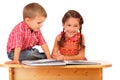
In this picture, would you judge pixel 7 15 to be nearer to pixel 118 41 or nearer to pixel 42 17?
pixel 42 17

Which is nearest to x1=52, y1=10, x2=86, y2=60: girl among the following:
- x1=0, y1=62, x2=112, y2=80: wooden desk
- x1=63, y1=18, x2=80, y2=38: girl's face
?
x1=63, y1=18, x2=80, y2=38: girl's face

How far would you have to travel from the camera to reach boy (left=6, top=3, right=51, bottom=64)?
216cm

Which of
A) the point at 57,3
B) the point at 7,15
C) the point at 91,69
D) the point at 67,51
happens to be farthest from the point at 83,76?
the point at 7,15

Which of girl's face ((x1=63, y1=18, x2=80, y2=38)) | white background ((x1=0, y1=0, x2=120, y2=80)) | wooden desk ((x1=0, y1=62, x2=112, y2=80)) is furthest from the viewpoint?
white background ((x1=0, y1=0, x2=120, y2=80))

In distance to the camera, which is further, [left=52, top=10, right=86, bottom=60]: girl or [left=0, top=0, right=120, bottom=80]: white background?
[left=0, top=0, right=120, bottom=80]: white background

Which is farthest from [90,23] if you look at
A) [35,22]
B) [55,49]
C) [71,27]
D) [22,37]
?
[22,37]

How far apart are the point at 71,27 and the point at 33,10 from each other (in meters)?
0.31

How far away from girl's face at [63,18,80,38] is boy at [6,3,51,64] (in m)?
0.18

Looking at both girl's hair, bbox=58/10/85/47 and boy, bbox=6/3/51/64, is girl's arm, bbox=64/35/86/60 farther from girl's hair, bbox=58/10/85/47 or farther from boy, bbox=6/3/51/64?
boy, bbox=6/3/51/64

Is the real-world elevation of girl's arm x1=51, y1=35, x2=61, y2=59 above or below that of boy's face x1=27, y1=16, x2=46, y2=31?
below

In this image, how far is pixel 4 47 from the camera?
240 centimetres

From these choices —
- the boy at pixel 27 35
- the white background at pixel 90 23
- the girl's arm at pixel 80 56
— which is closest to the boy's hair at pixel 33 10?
the boy at pixel 27 35

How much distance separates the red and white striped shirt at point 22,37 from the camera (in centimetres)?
216

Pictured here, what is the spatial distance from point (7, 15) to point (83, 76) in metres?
0.80
